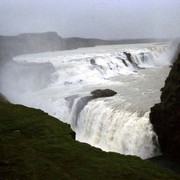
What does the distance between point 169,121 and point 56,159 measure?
420 inches

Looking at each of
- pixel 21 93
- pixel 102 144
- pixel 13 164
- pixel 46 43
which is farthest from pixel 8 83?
pixel 46 43

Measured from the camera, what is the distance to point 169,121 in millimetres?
18828

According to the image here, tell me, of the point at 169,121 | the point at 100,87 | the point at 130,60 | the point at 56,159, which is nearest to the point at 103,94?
the point at 100,87

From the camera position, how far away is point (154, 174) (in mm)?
8688

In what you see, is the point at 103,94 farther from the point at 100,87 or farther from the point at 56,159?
the point at 56,159

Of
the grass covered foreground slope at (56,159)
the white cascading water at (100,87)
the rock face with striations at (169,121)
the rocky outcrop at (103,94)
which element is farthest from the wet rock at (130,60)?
the grass covered foreground slope at (56,159)

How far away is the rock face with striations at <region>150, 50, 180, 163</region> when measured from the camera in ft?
60.0

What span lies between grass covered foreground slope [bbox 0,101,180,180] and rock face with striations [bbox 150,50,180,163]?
7859 mm

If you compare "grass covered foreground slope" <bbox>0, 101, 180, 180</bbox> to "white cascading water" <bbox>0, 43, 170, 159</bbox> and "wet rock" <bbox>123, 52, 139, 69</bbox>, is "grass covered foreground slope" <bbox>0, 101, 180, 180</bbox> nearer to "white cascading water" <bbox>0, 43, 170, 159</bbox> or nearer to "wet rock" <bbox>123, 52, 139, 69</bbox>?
"white cascading water" <bbox>0, 43, 170, 159</bbox>

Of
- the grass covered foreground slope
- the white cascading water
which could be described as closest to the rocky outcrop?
the white cascading water

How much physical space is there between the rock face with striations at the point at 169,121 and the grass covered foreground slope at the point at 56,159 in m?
7.86

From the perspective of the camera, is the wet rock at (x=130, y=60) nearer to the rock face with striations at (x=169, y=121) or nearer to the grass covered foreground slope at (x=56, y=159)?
the rock face with striations at (x=169, y=121)

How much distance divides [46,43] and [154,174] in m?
95.5

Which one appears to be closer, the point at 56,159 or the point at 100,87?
the point at 56,159
